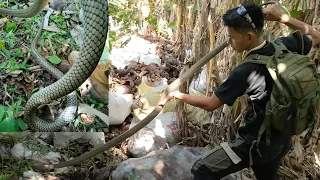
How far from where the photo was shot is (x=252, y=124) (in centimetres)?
237

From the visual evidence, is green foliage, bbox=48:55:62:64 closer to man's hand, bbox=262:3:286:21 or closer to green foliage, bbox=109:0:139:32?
green foliage, bbox=109:0:139:32

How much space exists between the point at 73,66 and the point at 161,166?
0.95m

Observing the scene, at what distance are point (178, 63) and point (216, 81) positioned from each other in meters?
1.45

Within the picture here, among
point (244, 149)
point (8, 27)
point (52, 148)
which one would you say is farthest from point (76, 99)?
point (244, 149)

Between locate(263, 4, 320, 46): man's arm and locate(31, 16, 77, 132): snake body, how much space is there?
5.44 ft

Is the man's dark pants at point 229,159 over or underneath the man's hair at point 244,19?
underneath

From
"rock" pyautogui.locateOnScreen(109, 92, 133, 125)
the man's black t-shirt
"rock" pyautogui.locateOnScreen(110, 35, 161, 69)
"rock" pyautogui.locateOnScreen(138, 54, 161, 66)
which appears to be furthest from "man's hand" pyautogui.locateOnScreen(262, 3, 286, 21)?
"rock" pyautogui.locateOnScreen(138, 54, 161, 66)

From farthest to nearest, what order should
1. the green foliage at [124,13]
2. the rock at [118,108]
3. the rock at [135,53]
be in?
the rock at [135,53]
the green foliage at [124,13]
the rock at [118,108]

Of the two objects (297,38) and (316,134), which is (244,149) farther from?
(316,134)

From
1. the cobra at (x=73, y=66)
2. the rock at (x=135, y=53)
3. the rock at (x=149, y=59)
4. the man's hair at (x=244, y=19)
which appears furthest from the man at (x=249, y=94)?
the rock at (x=149, y=59)

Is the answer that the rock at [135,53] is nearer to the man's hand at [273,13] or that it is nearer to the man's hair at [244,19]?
the man's hand at [273,13]

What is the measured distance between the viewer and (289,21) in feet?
8.20

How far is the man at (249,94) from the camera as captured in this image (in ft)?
7.15

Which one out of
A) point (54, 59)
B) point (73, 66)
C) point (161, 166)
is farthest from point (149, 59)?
point (161, 166)
